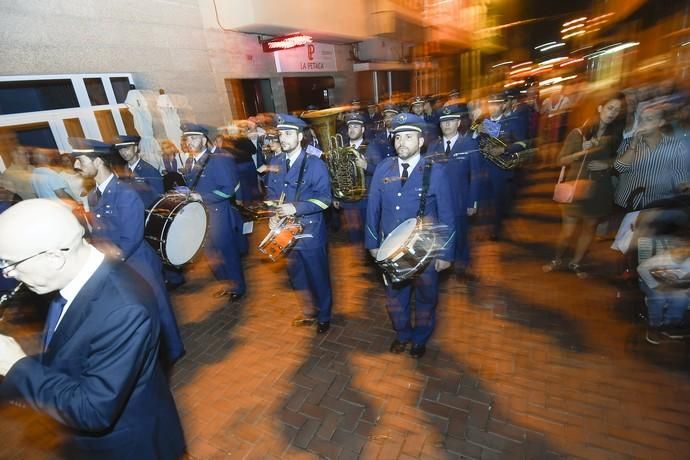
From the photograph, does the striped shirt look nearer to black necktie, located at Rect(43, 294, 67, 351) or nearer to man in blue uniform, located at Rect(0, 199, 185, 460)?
man in blue uniform, located at Rect(0, 199, 185, 460)

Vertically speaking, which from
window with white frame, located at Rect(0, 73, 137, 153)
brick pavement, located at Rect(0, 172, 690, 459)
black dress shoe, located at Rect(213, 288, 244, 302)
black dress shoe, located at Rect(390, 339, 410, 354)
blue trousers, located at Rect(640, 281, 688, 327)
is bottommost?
brick pavement, located at Rect(0, 172, 690, 459)

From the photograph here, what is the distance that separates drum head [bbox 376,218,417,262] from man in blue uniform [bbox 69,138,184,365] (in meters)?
2.23

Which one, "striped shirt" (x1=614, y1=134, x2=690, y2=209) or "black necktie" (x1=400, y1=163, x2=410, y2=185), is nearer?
"black necktie" (x1=400, y1=163, x2=410, y2=185)

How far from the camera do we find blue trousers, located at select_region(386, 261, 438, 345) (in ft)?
11.1

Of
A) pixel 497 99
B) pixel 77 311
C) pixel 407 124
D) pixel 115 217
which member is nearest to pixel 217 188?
pixel 115 217

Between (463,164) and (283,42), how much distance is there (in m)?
8.27

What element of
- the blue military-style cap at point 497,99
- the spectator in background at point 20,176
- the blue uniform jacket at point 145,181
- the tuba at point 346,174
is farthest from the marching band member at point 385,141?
the spectator in background at point 20,176

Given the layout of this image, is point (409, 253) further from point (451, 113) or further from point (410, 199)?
point (451, 113)

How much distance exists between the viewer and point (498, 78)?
33281 mm

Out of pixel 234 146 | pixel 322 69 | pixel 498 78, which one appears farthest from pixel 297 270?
pixel 498 78

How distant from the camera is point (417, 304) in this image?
142 inches

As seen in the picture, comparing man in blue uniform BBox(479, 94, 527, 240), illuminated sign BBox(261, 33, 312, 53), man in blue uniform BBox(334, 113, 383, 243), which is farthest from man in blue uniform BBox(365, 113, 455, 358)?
illuminated sign BBox(261, 33, 312, 53)

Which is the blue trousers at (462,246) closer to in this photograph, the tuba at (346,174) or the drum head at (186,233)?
the tuba at (346,174)

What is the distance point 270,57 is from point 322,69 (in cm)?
320
